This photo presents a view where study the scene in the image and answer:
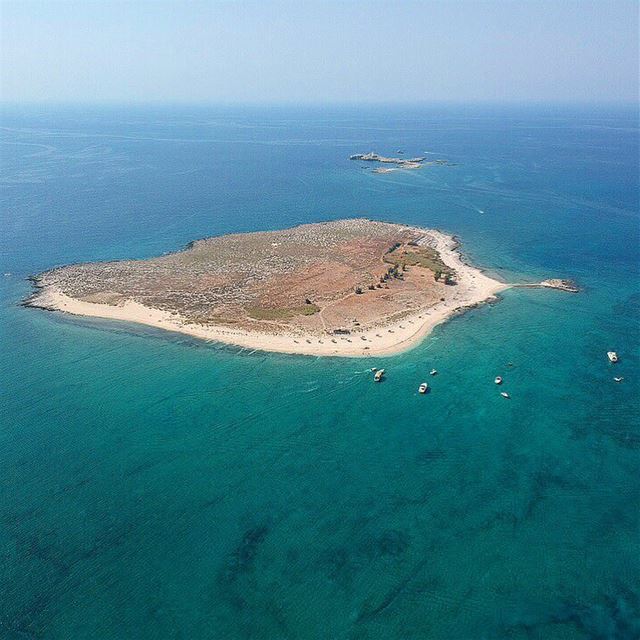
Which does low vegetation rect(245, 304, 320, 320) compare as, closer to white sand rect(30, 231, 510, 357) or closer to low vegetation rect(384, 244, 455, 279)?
white sand rect(30, 231, 510, 357)

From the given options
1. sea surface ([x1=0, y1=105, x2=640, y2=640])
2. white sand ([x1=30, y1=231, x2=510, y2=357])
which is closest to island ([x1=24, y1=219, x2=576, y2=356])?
white sand ([x1=30, y1=231, x2=510, y2=357])

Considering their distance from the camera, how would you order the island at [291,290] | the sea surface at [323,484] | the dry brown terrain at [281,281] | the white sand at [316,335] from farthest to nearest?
the dry brown terrain at [281,281] → the island at [291,290] → the white sand at [316,335] → the sea surface at [323,484]

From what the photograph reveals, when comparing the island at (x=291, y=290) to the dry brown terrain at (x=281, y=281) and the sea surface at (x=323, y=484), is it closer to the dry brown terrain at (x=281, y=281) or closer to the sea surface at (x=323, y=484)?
the dry brown terrain at (x=281, y=281)

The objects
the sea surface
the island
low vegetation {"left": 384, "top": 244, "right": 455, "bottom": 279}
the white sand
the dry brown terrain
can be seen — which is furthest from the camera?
low vegetation {"left": 384, "top": 244, "right": 455, "bottom": 279}

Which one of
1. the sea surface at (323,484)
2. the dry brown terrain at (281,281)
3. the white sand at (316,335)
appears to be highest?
the dry brown terrain at (281,281)

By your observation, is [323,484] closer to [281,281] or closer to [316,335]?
[316,335]

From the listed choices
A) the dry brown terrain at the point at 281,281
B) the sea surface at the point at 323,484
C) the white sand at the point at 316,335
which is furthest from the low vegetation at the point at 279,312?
the sea surface at the point at 323,484

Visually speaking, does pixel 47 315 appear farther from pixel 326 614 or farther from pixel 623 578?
pixel 623 578
